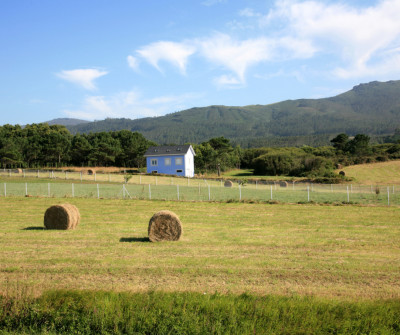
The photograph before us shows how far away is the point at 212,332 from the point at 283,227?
429 inches

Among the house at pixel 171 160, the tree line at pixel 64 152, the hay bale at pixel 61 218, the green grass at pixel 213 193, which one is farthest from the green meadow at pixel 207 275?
the tree line at pixel 64 152

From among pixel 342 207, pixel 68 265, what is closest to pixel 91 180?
pixel 342 207

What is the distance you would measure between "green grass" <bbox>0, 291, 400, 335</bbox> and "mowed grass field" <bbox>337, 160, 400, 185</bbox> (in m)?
53.9

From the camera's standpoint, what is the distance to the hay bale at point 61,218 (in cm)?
1472

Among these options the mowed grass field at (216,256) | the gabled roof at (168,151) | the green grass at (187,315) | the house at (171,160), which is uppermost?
the gabled roof at (168,151)

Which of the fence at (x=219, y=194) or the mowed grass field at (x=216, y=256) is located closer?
the mowed grass field at (x=216, y=256)

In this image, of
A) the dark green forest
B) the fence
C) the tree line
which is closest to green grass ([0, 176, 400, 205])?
the fence

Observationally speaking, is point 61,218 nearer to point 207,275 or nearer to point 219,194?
point 207,275

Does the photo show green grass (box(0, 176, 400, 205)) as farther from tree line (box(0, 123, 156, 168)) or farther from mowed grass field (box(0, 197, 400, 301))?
tree line (box(0, 123, 156, 168))

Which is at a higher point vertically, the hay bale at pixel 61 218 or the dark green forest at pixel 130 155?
the dark green forest at pixel 130 155

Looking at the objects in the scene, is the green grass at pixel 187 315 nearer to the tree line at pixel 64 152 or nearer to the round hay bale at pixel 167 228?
the round hay bale at pixel 167 228

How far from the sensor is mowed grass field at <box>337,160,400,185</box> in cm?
5638

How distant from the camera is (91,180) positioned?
1866 inches

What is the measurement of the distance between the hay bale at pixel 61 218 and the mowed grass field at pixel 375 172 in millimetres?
49090
